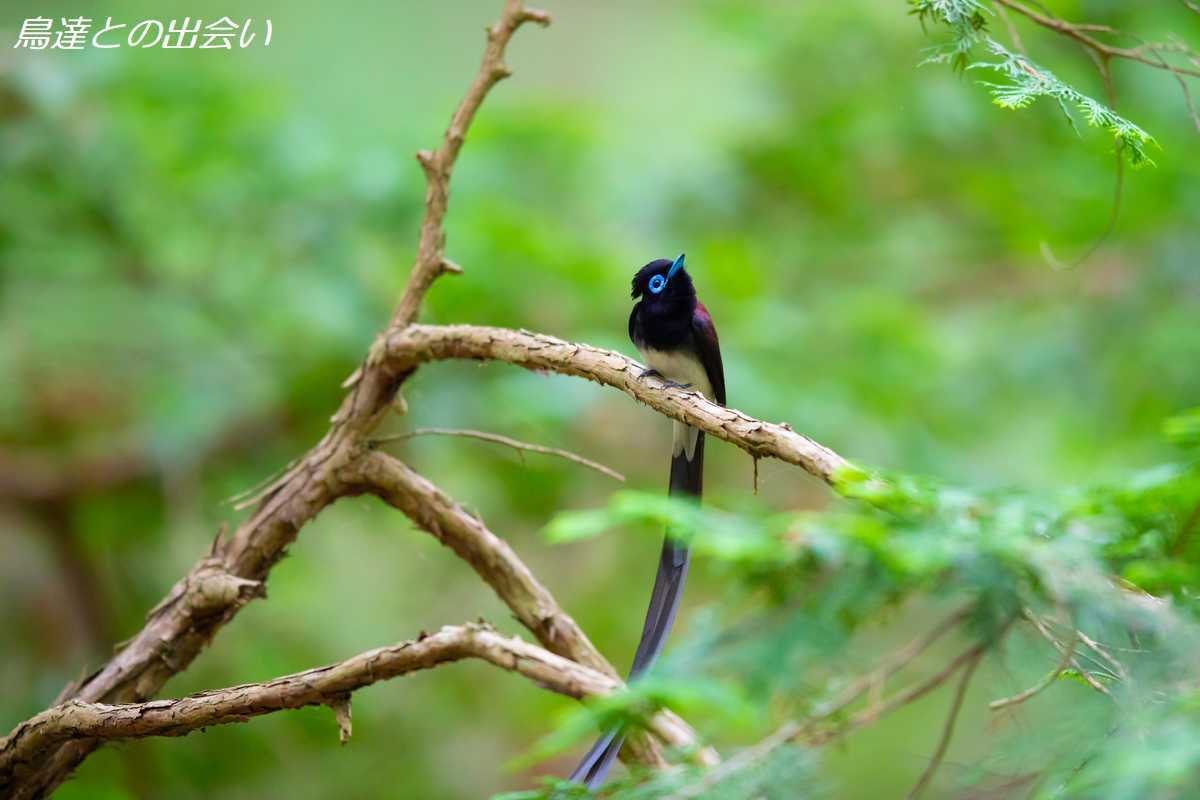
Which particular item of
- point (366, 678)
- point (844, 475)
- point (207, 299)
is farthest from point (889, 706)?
point (207, 299)

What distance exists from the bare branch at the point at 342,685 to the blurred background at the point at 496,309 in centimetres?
205

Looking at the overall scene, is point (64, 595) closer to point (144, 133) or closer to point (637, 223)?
point (144, 133)

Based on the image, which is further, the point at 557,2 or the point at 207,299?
the point at 557,2

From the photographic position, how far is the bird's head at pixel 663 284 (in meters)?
2.24

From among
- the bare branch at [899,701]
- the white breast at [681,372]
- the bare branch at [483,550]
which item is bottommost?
the bare branch at [899,701]

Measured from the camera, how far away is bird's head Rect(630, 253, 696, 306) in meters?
2.24

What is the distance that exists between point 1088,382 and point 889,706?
178 inches

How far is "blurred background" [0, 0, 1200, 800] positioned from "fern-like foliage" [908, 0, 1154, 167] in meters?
2.28

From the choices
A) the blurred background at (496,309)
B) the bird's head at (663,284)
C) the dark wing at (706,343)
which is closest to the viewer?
the bird's head at (663,284)

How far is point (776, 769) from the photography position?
44.0 inches

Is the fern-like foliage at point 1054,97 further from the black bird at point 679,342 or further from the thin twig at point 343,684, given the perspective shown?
the thin twig at point 343,684

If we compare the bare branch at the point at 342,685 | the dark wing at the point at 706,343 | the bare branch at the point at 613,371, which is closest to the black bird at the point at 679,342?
the dark wing at the point at 706,343

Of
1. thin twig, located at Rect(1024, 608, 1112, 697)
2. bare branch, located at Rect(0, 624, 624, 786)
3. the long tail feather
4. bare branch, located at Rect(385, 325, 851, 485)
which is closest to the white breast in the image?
the long tail feather

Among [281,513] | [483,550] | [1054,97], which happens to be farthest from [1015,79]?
[281,513]
